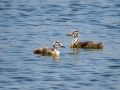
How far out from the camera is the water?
515 inches

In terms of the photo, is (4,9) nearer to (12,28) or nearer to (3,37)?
(12,28)

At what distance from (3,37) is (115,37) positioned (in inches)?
254

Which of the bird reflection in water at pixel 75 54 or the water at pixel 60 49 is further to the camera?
the bird reflection in water at pixel 75 54

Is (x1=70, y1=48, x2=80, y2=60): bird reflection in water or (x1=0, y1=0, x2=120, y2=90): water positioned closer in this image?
(x1=0, y1=0, x2=120, y2=90): water

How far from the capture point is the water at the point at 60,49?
42.9 feet

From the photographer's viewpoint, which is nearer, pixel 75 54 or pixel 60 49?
pixel 75 54

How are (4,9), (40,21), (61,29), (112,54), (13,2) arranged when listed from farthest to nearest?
(13,2)
(4,9)
(40,21)
(61,29)
(112,54)

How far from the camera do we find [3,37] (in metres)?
21.7

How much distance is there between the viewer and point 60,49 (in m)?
18.9

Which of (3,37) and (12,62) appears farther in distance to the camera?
(3,37)

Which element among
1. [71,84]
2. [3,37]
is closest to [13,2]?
[3,37]

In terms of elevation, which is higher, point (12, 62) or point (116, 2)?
point (116, 2)

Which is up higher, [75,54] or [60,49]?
[60,49]

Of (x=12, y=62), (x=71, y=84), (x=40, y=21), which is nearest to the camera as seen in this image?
(x=71, y=84)
